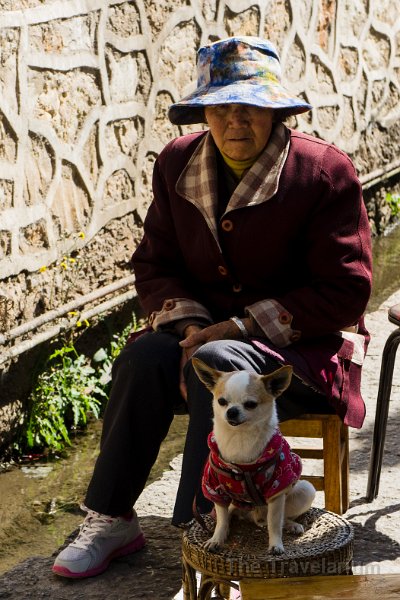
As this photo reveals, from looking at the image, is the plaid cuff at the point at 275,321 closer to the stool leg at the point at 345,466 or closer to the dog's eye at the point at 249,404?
the stool leg at the point at 345,466

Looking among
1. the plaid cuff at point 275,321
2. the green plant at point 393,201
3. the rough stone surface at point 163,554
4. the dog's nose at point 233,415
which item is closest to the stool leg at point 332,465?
the rough stone surface at point 163,554

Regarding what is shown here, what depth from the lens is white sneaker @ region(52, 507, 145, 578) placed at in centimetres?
326

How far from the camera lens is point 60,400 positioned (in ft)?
14.6

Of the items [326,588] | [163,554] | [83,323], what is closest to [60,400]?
[83,323]

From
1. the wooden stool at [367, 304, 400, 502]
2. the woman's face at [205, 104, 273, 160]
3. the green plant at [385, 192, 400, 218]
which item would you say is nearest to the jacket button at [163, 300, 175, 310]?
the woman's face at [205, 104, 273, 160]

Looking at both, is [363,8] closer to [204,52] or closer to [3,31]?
[3,31]

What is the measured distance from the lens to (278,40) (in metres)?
6.50

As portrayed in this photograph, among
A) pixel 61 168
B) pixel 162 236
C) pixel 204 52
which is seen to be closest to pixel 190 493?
pixel 162 236

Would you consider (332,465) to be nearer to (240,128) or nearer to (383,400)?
(383,400)

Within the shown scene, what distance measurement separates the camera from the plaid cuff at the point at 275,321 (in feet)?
10.6

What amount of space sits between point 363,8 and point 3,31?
421 centimetres

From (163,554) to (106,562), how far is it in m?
0.21

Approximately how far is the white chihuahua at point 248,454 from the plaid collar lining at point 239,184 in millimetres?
760

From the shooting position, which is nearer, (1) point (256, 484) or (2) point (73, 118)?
(1) point (256, 484)
